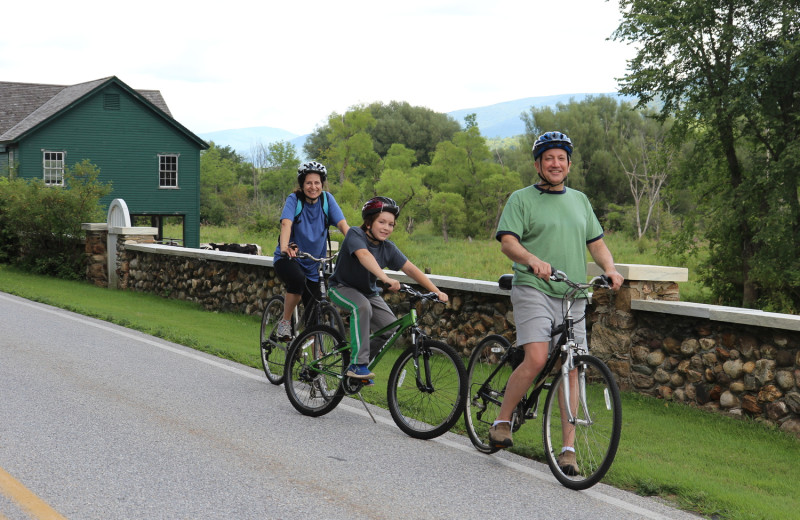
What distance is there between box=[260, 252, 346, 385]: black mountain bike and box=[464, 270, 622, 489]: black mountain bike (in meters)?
2.00

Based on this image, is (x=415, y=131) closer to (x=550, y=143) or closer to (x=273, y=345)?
(x=273, y=345)

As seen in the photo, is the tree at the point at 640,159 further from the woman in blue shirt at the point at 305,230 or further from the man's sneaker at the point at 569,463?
the man's sneaker at the point at 569,463

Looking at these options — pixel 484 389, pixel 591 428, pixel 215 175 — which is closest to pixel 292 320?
pixel 484 389

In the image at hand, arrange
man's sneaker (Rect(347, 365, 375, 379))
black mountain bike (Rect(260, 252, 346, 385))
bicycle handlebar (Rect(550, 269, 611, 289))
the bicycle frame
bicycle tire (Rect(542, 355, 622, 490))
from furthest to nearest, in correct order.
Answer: black mountain bike (Rect(260, 252, 346, 385)) → man's sneaker (Rect(347, 365, 375, 379)) → the bicycle frame → bicycle handlebar (Rect(550, 269, 611, 289)) → bicycle tire (Rect(542, 355, 622, 490))

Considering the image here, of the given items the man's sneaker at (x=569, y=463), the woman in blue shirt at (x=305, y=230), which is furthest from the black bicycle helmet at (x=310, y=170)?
the man's sneaker at (x=569, y=463)

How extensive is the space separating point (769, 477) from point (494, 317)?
432 cm

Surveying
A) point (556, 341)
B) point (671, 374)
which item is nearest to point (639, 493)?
point (556, 341)

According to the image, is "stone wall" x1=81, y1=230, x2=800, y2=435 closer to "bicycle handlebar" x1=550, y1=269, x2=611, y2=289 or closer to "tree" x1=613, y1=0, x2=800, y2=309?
"bicycle handlebar" x1=550, y1=269, x2=611, y2=289

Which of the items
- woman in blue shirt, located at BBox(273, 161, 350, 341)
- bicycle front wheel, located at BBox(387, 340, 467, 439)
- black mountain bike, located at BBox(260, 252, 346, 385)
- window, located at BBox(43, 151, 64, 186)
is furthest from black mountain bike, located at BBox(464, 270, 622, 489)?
window, located at BBox(43, 151, 64, 186)

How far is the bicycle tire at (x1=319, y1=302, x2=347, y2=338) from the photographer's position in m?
7.20

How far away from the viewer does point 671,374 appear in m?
8.01

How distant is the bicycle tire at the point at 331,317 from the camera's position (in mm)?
7202

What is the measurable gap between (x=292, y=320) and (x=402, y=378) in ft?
7.10

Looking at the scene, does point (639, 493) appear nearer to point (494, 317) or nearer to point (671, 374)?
point (671, 374)
